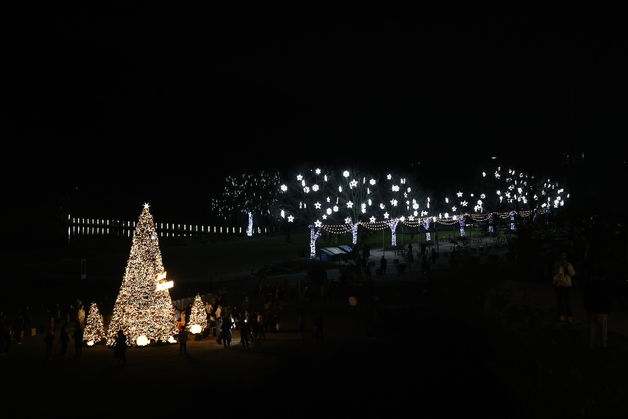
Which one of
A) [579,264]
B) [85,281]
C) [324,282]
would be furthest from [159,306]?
[85,281]

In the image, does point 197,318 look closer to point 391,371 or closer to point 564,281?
point 391,371

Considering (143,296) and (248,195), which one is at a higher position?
(248,195)

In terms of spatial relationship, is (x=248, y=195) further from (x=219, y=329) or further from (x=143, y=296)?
(x=143, y=296)

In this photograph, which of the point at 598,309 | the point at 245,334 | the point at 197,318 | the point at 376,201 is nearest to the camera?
the point at 598,309

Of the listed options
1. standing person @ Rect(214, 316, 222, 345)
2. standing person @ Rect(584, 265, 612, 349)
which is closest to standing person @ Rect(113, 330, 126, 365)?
standing person @ Rect(214, 316, 222, 345)

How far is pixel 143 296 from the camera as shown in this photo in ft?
57.8

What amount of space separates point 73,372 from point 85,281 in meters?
19.8

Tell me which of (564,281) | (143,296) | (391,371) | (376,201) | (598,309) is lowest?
(391,371)

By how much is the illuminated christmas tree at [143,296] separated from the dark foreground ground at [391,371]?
83 centimetres

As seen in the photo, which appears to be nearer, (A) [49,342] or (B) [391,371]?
(B) [391,371]

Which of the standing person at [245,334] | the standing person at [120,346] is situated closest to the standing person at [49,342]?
the standing person at [120,346]

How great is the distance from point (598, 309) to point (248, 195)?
2412 inches

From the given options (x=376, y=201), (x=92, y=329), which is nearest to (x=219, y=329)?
(x=92, y=329)

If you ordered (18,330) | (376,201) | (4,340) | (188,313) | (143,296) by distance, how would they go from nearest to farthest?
(4,340) < (143,296) < (18,330) < (188,313) < (376,201)
